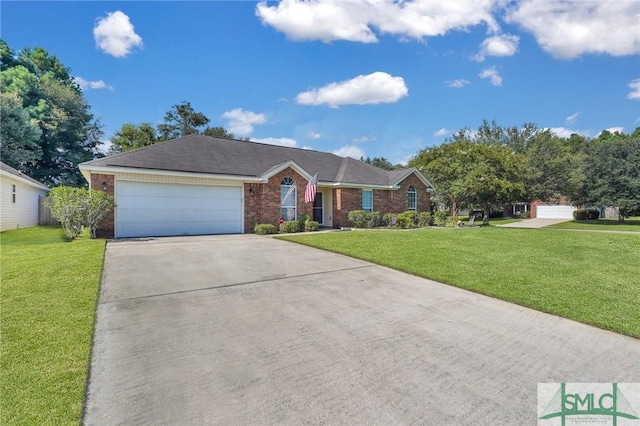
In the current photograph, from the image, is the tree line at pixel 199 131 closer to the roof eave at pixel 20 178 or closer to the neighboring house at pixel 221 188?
the roof eave at pixel 20 178

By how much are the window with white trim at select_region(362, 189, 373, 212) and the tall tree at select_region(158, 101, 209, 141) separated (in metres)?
24.4

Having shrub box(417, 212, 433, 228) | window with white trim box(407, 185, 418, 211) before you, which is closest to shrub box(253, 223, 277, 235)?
shrub box(417, 212, 433, 228)

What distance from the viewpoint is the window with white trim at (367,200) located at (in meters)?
20.2

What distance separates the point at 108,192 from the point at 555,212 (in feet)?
160

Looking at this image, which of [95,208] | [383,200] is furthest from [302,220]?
[95,208]

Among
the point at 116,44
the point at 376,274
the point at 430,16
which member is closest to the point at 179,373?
the point at 376,274

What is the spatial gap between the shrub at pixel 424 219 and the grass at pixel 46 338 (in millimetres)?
18145

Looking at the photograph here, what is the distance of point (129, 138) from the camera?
32.0 m

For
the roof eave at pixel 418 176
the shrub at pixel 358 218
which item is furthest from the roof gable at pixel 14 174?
the roof eave at pixel 418 176

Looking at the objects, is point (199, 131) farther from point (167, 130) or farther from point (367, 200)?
point (367, 200)

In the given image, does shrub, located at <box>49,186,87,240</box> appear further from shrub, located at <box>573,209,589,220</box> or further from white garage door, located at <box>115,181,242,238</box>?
shrub, located at <box>573,209,589,220</box>

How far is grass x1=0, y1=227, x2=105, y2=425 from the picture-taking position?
2338mm

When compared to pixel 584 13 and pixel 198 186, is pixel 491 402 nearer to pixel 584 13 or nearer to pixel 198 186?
pixel 584 13

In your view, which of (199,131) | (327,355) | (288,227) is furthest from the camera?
(199,131)
